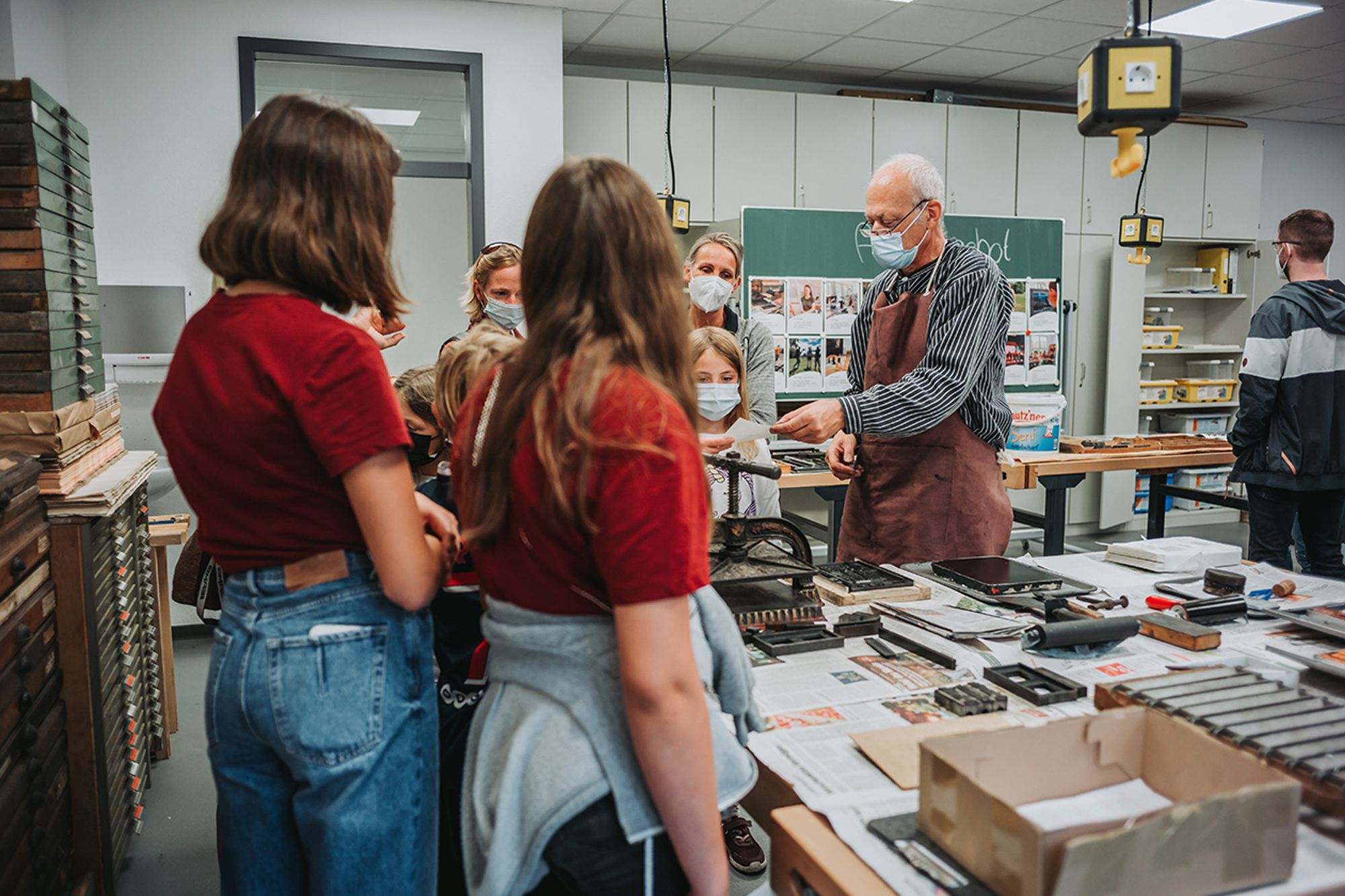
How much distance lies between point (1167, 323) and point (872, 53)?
126 inches

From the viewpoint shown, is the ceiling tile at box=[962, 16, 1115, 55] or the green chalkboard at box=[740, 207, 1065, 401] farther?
the green chalkboard at box=[740, 207, 1065, 401]

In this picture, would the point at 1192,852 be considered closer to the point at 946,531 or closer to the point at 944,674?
the point at 944,674

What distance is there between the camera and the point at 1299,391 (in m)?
3.80

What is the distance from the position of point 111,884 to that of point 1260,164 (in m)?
7.93

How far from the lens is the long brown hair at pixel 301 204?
1061mm

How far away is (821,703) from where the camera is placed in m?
1.38

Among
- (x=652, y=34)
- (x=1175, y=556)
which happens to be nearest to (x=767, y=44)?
(x=652, y=34)

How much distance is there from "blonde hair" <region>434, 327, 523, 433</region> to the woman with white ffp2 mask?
1729 millimetres

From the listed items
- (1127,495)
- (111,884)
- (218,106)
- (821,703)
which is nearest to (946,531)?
(821,703)

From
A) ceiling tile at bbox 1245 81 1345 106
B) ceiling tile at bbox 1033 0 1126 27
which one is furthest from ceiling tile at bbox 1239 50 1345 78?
ceiling tile at bbox 1033 0 1126 27

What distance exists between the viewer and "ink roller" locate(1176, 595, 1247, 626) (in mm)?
1731

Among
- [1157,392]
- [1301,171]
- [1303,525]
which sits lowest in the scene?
[1303,525]

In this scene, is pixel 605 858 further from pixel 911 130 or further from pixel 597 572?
pixel 911 130

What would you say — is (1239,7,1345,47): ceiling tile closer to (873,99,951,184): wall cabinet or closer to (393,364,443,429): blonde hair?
(873,99,951,184): wall cabinet
